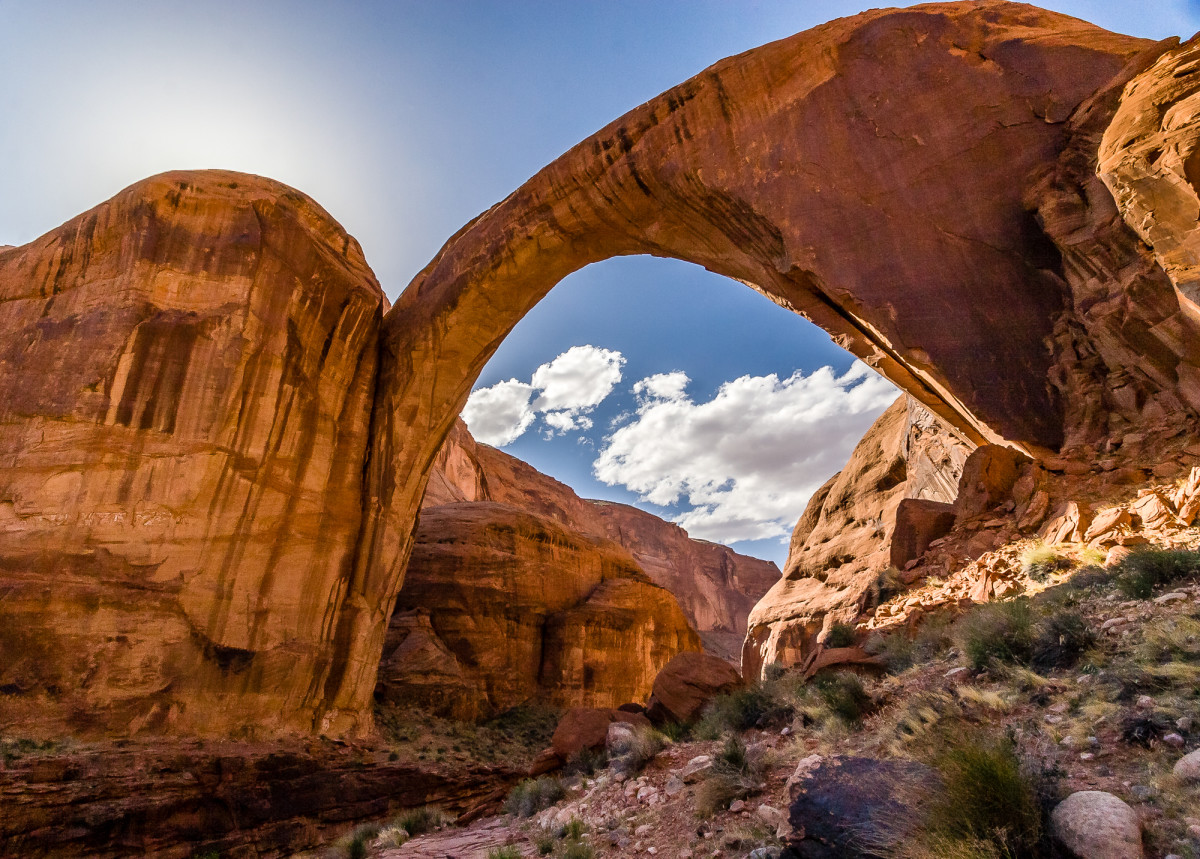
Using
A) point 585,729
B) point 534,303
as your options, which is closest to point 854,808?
point 585,729

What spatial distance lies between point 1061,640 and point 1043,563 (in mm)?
2596

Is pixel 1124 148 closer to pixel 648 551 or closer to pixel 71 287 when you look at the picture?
pixel 71 287

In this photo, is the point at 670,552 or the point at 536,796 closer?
the point at 536,796

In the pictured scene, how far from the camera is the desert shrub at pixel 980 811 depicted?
2350mm

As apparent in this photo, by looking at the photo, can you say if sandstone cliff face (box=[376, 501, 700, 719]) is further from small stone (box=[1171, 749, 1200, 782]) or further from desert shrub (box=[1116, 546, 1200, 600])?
small stone (box=[1171, 749, 1200, 782])

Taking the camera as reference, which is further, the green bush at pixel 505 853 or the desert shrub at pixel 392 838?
the desert shrub at pixel 392 838

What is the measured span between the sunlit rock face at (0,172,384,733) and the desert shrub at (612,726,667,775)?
717 centimetres

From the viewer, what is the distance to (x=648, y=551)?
194ft

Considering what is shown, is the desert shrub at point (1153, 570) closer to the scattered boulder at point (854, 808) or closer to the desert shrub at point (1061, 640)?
the desert shrub at point (1061, 640)

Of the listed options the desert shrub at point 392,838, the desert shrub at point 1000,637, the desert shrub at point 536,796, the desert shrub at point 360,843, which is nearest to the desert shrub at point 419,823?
the desert shrub at point 392,838

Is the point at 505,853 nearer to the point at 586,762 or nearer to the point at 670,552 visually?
the point at 586,762

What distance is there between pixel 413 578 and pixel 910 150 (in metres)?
15.9

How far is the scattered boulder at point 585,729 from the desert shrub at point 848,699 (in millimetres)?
3338

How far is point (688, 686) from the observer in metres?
7.84
